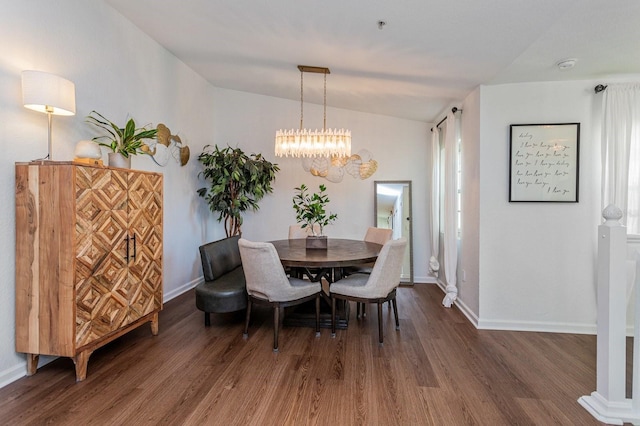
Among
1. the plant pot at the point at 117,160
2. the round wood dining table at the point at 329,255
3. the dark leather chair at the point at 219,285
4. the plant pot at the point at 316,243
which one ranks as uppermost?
the plant pot at the point at 117,160

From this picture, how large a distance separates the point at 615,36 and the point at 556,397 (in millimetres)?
2517

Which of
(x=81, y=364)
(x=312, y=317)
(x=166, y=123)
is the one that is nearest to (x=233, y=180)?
(x=166, y=123)

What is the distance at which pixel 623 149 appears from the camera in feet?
9.93

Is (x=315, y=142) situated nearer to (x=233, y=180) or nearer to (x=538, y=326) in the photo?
(x=233, y=180)

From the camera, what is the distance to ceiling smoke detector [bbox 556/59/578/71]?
2731 millimetres

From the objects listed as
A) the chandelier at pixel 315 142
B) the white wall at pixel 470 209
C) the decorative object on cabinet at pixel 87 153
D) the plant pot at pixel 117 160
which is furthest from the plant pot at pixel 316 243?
the decorative object on cabinet at pixel 87 153

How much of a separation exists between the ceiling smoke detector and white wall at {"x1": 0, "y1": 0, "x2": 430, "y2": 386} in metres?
2.37

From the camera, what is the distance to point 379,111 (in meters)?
5.02

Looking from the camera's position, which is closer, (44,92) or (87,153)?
(44,92)

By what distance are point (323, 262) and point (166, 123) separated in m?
2.76

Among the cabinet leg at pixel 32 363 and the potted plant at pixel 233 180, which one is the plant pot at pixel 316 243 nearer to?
the potted plant at pixel 233 180

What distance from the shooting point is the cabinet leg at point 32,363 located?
91.9 inches

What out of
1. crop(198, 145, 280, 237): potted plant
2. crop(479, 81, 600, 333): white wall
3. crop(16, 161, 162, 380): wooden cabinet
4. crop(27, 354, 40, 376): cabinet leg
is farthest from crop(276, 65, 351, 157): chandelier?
crop(27, 354, 40, 376): cabinet leg

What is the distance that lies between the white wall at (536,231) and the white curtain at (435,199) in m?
1.45
